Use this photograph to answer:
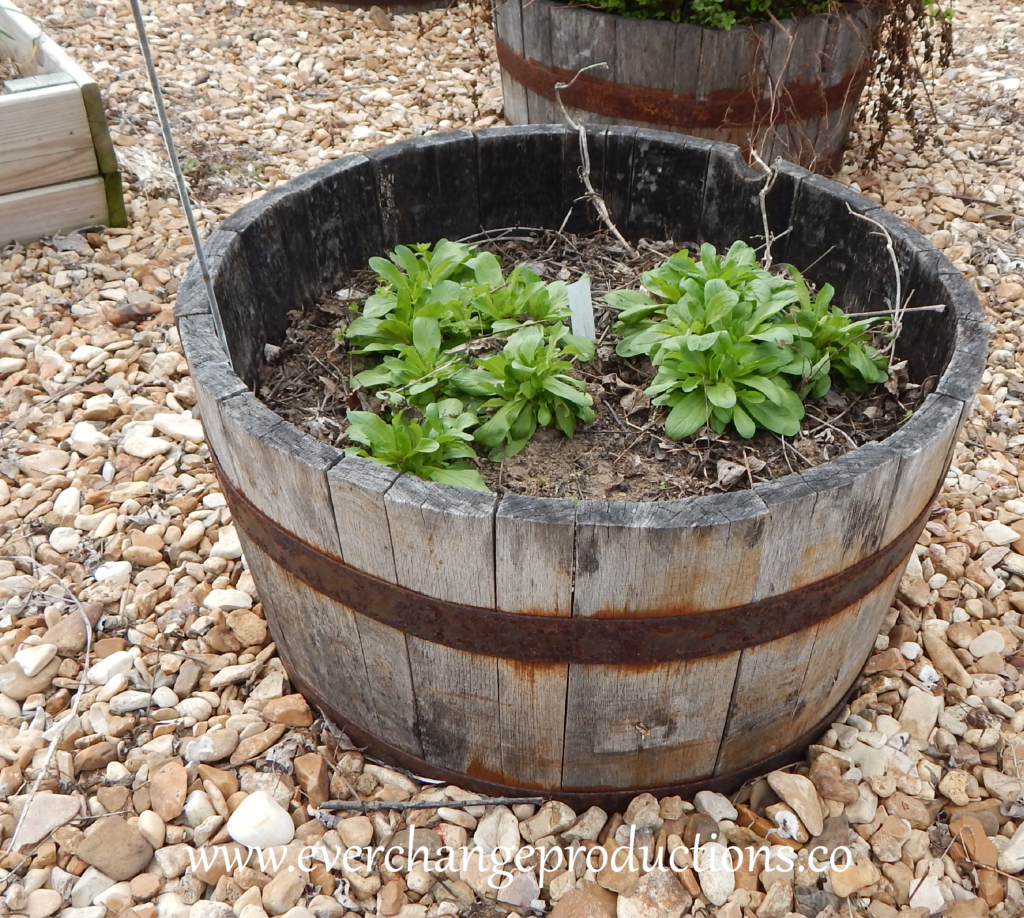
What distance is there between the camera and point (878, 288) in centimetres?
220

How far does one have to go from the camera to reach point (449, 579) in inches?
58.6

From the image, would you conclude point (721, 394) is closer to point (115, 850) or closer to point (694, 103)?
point (115, 850)

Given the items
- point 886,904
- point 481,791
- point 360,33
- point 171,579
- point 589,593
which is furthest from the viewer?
point 360,33

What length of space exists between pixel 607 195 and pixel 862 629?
4.47ft

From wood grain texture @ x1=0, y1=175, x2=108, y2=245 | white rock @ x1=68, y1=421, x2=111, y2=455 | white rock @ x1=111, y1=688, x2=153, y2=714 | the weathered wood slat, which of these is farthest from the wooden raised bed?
white rock @ x1=111, y1=688, x2=153, y2=714

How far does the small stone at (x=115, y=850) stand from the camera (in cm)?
177

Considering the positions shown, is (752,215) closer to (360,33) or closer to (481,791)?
(481,791)

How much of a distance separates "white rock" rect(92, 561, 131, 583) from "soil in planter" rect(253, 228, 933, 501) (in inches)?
23.8

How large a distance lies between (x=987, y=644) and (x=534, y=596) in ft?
4.35

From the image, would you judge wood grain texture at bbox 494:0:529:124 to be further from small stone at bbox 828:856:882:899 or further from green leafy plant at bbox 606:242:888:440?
small stone at bbox 828:856:882:899

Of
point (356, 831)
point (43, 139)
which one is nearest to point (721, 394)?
point (356, 831)

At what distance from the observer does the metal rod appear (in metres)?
1.84

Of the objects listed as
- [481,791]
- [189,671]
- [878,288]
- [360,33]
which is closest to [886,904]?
[481,791]

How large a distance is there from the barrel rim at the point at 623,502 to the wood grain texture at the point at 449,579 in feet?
0.11
